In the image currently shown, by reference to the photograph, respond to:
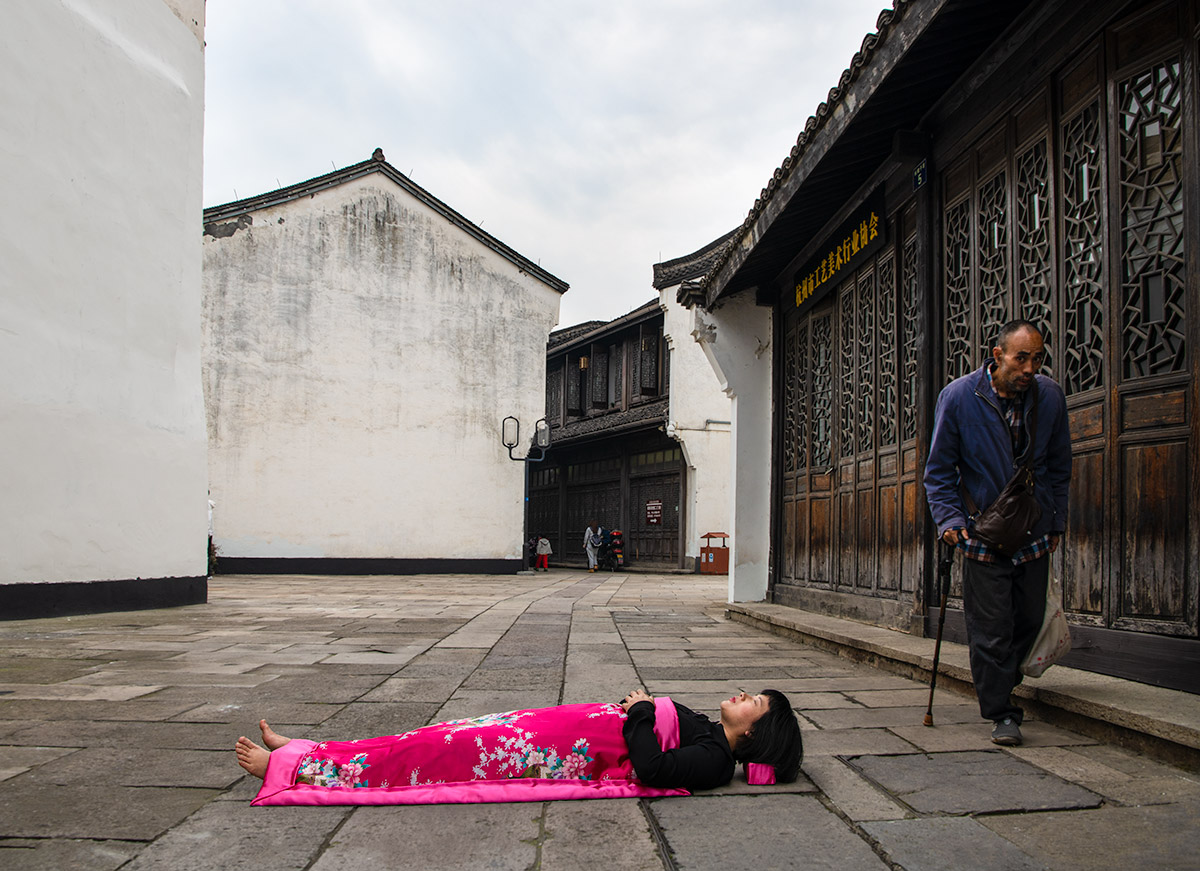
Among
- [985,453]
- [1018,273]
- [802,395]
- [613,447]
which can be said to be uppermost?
[613,447]

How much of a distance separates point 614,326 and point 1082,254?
1793 centimetres

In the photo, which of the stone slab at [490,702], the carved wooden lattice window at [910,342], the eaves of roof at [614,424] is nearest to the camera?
the stone slab at [490,702]

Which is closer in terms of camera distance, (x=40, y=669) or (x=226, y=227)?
(x=40, y=669)

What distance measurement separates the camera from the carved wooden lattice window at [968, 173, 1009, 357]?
15.6 ft

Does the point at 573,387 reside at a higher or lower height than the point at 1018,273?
higher

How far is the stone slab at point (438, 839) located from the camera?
6.70ft

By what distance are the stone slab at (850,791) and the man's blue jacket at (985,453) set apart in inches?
40.3

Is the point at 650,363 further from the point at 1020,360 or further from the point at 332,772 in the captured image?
the point at 332,772

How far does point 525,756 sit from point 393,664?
8.41 feet

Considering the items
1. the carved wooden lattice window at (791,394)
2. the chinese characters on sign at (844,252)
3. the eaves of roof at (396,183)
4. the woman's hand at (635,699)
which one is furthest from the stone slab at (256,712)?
the eaves of roof at (396,183)

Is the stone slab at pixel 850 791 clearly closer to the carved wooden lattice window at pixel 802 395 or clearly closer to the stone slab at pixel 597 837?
the stone slab at pixel 597 837

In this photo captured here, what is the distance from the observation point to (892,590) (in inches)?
236

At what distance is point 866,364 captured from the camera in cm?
676

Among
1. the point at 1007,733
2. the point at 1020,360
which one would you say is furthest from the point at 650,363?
the point at 1007,733
